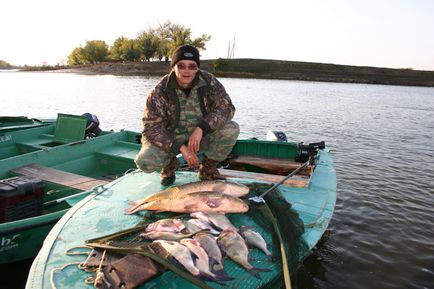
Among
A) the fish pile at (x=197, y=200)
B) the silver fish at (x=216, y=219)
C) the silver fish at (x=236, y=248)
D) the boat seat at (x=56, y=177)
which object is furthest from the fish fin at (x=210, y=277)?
the boat seat at (x=56, y=177)

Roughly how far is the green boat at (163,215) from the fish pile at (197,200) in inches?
4.7

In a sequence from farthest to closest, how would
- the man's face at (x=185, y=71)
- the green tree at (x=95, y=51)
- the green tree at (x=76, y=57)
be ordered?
the green tree at (x=76, y=57), the green tree at (x=95, y=51), the man's face at (x=185, y=71)

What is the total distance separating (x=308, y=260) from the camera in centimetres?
612

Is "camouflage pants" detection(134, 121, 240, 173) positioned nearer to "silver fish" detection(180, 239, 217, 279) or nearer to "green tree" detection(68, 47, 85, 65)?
"silver fish" detection(180, 239, 217, 279)

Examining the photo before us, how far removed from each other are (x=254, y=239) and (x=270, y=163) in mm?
4327

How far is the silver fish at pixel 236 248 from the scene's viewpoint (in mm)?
3280

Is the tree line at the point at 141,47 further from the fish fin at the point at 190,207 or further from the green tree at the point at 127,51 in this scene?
the fish fin at the point at 190,207

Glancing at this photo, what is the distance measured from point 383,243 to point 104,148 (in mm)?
6928

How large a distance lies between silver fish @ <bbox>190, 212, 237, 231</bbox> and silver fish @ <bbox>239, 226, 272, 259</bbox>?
0.12 m

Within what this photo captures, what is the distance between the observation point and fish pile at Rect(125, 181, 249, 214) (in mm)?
4055

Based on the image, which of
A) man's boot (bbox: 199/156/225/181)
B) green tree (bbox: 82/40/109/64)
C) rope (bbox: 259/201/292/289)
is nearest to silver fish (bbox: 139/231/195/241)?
rope (bbox: 259/201/292/289)

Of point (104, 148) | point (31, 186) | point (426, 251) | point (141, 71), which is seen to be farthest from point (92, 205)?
point (141, 71)

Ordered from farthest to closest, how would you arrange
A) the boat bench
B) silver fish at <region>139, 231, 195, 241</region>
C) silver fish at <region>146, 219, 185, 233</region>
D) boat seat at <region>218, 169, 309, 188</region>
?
1. the boat bench
2. boat seat at <region>218, 169, 309, 188</region>
3. silver fish at <region>146, 219, 185, 233</region>
4. silver fish at <region>139, 231, 195, 241</region>

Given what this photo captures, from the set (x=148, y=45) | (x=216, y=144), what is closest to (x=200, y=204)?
(x=216, y=144)
